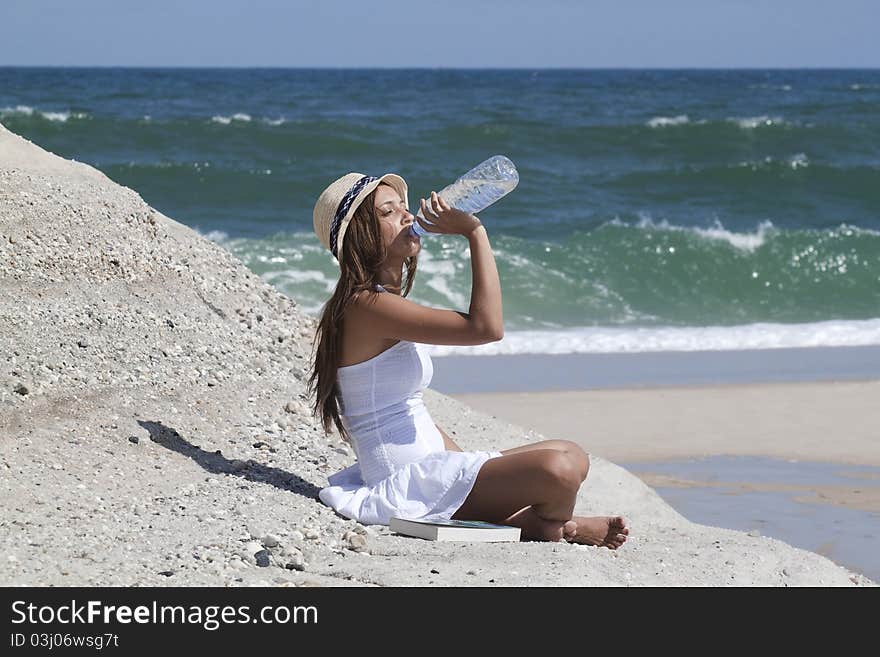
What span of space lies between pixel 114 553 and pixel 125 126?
24.8 meters

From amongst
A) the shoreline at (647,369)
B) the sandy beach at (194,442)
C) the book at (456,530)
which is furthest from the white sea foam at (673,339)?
the book at (456,530)

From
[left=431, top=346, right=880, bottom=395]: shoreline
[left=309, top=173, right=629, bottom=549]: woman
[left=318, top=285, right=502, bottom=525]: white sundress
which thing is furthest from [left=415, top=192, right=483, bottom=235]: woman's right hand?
[left=431, top=346, right=880, bottom=395]: shoreline

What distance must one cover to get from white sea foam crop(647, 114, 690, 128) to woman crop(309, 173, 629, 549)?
26.9 m

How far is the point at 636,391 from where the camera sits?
33.1 ft

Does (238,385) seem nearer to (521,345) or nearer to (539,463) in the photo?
(539,463)

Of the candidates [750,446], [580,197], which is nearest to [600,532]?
[750,446]

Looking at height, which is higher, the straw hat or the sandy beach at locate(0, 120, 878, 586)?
the straw hat

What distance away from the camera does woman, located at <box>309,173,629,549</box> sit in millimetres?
4625

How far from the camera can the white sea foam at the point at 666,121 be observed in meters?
31.0

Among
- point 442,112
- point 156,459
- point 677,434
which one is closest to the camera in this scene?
point 156,459

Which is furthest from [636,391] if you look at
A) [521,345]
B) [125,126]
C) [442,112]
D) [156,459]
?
[442,112]

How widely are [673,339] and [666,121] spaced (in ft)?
65.4

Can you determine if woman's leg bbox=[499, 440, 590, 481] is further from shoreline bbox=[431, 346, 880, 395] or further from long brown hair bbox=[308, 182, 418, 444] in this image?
shoreline bbox=[431, 346, 880, 395]
